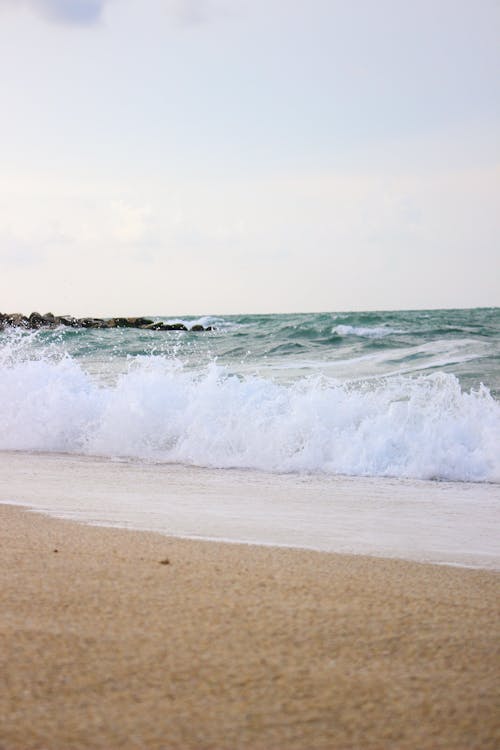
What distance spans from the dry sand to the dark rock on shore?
1366 inches

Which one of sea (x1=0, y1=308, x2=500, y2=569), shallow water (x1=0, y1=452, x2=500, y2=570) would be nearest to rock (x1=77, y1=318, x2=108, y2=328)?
sea (x1=0, y1=308, x2=500, y2=569)

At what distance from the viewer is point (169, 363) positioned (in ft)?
30.4

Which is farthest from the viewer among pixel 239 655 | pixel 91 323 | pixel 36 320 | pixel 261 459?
pixel 91 323

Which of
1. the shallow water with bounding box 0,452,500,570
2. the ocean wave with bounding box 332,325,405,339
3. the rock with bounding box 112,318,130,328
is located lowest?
the shallow water with bounding box 0,452,500,570

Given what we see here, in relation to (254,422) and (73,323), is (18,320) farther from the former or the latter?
(254,422)

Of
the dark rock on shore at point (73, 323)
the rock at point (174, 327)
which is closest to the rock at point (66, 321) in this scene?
the dark rock on shore at point (73, 323)

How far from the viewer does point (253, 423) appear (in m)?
7.46

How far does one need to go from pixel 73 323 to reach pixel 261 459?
34.7 meters

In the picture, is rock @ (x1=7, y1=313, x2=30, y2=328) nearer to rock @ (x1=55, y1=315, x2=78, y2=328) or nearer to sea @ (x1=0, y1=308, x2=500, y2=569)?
rock @ (x1=55, y1=315, x2=78, y2=328)

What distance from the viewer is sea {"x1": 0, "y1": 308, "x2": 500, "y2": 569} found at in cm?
409

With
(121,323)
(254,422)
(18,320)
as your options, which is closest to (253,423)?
(254,422)

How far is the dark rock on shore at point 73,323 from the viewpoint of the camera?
3812 centimetres

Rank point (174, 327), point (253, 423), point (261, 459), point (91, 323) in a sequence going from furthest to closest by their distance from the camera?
point (91, 323)
point (174, 327)
point (253, 423)
point (261, 459)

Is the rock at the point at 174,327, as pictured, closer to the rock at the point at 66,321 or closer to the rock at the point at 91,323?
the rock at the point at 91,323
